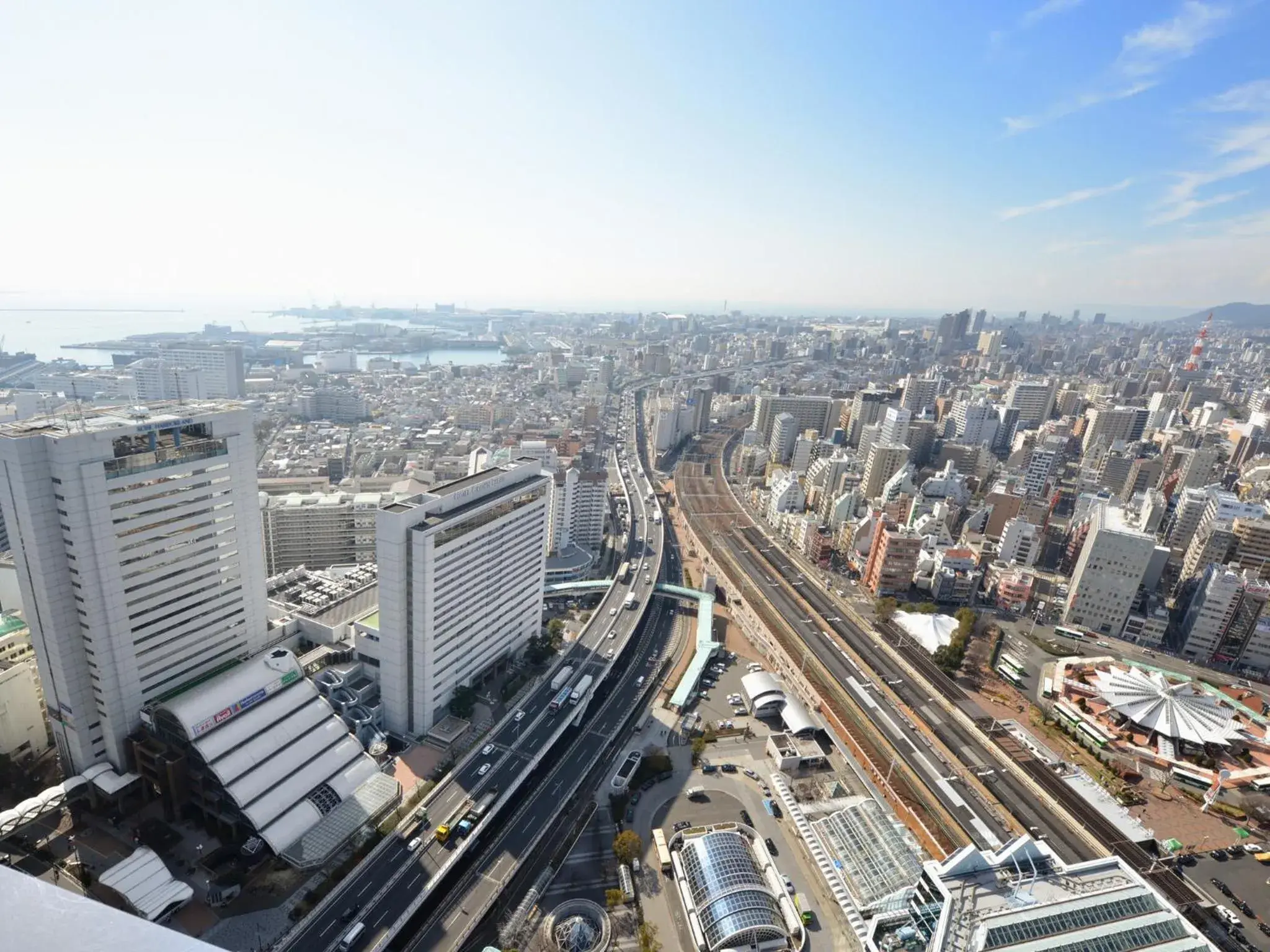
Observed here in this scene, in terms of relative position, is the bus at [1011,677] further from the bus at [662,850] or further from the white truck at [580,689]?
the white truck at [580,689]

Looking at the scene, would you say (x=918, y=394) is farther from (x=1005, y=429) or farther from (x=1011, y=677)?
(x=1011, y=677)

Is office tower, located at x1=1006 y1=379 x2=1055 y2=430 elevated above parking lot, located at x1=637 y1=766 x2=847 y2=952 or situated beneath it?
elevated above

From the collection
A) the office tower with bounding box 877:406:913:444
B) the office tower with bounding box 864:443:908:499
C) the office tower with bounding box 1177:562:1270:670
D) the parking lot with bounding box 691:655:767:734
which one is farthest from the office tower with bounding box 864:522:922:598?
the office tower with bounding box 877:406:913:444

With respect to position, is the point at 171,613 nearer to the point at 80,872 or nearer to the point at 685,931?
the point at 80,872

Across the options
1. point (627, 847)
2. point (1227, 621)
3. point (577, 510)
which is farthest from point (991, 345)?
point (627, 847)

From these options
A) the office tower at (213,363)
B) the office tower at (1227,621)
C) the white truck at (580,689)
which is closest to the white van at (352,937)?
the white truck at (580,689)

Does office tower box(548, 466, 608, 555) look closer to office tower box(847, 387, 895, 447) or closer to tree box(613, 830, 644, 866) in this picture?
tree box(613, 830, 644, 866)

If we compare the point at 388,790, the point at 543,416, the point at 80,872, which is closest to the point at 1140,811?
the point at 388,790
